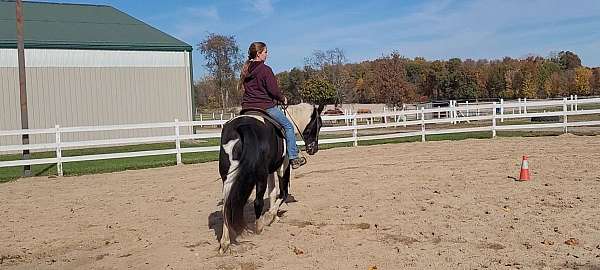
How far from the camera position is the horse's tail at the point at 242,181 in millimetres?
5426

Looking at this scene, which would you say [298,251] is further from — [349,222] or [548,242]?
[548,242]

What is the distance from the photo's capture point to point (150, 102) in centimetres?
2873

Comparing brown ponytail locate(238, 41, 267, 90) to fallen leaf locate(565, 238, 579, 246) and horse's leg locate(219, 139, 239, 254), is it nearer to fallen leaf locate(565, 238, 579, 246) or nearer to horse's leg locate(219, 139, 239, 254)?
horse's leg locate(219, 139, 239, 254)

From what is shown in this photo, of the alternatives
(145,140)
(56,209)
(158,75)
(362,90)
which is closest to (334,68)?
(362,90)

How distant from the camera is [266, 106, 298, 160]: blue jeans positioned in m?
6.63

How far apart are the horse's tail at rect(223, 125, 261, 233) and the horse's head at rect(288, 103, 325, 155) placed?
167 centimetres

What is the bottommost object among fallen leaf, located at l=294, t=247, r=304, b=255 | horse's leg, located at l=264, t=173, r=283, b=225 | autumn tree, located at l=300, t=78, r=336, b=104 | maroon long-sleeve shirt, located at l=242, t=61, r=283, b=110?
fallen leaf, located at l=294, t=247, r=304, b=255

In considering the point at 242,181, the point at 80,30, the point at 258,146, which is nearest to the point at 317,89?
the point at 80,30

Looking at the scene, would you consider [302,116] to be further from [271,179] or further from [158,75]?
[158,75]

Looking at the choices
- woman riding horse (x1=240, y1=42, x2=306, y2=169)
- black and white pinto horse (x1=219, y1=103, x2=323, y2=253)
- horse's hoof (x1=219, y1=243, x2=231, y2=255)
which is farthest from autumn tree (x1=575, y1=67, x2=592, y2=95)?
horse's hoof (x1=219, y1=243, x2=231, y2=255)

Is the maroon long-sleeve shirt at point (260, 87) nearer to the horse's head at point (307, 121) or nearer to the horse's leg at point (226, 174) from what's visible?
the horse's head at point (307, 121)

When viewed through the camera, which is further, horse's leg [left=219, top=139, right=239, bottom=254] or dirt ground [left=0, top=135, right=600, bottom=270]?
horse's leg [left=219, top=139, right=239, bottom=254]

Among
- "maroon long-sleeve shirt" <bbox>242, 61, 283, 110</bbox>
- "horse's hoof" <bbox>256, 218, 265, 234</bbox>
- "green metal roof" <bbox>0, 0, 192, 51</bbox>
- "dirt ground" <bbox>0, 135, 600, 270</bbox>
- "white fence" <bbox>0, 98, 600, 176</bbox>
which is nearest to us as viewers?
"dirt ground" <bbox>0, 135, 600, 270</bbox>

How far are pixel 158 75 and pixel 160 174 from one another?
1698 cm
